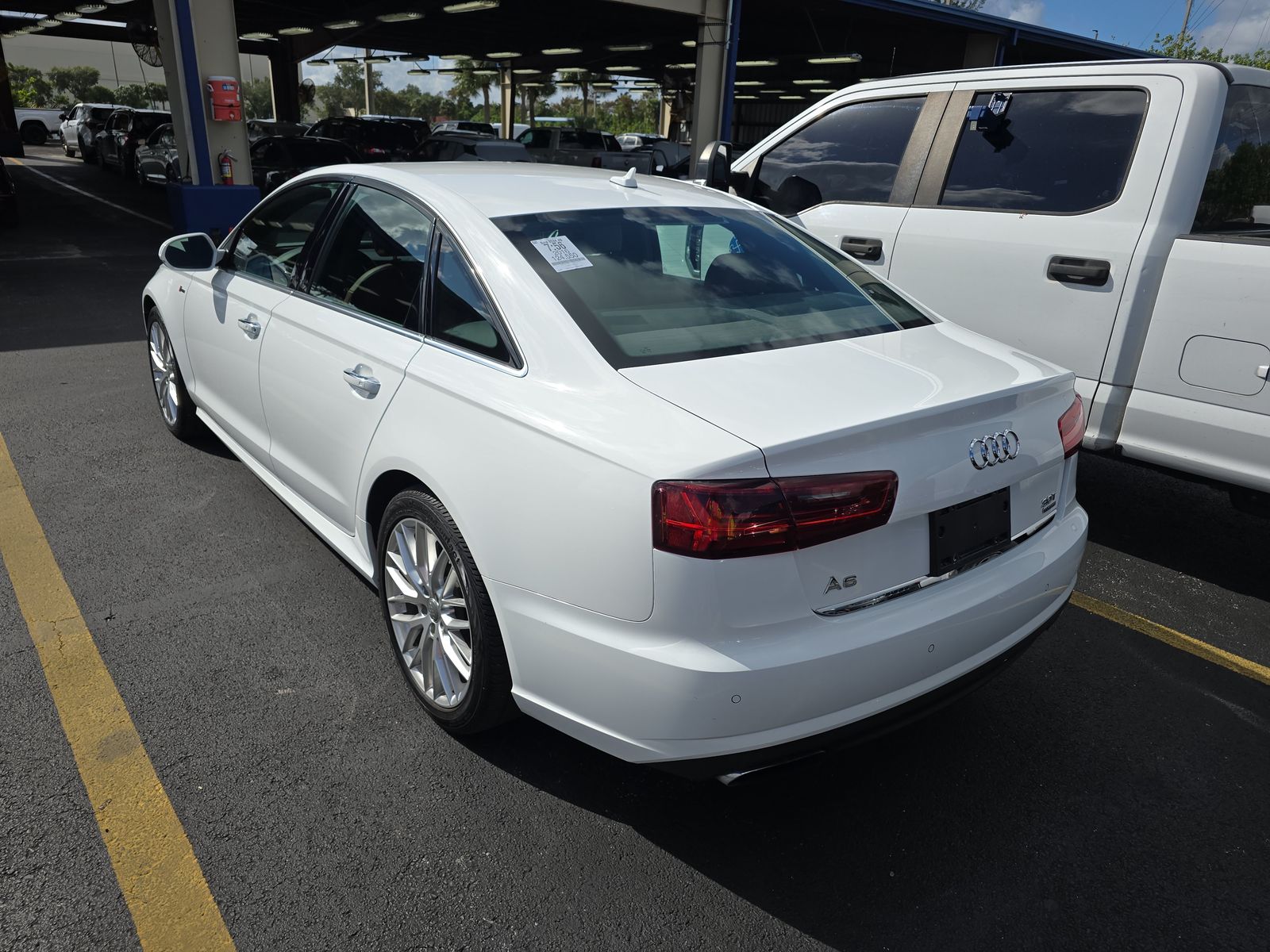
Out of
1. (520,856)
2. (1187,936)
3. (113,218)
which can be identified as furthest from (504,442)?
(113,218)

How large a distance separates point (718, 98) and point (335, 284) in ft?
48.6

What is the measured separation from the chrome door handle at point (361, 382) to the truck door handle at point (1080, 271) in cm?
290

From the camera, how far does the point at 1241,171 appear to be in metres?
3.98

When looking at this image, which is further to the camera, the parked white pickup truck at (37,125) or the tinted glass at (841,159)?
the parked white pickup truck at (37,125)

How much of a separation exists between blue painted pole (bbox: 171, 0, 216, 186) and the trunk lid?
11.5 metres

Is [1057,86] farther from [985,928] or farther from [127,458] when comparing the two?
[127,458]

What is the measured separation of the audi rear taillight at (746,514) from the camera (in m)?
1.92

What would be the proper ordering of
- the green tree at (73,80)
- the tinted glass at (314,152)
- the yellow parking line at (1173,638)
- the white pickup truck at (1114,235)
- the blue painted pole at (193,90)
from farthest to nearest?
the green tree at (73,80)
the tinted glass at (314,152)
the blue painted pole at (193,90)
the white pickup truck at (1114,235)
the yellow parking line at (1173,638)

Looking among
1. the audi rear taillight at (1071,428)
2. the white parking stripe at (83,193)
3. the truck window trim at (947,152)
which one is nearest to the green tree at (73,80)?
the white parking stripe at (83,193)

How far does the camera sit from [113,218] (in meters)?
16.2

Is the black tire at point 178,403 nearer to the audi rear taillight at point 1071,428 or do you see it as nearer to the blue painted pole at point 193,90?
the audi rear taillight at point 1071,428

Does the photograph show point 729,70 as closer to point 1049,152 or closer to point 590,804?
point 1049,152

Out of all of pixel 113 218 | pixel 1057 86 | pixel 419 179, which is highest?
pixel 1057 86

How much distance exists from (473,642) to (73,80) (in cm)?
7831
